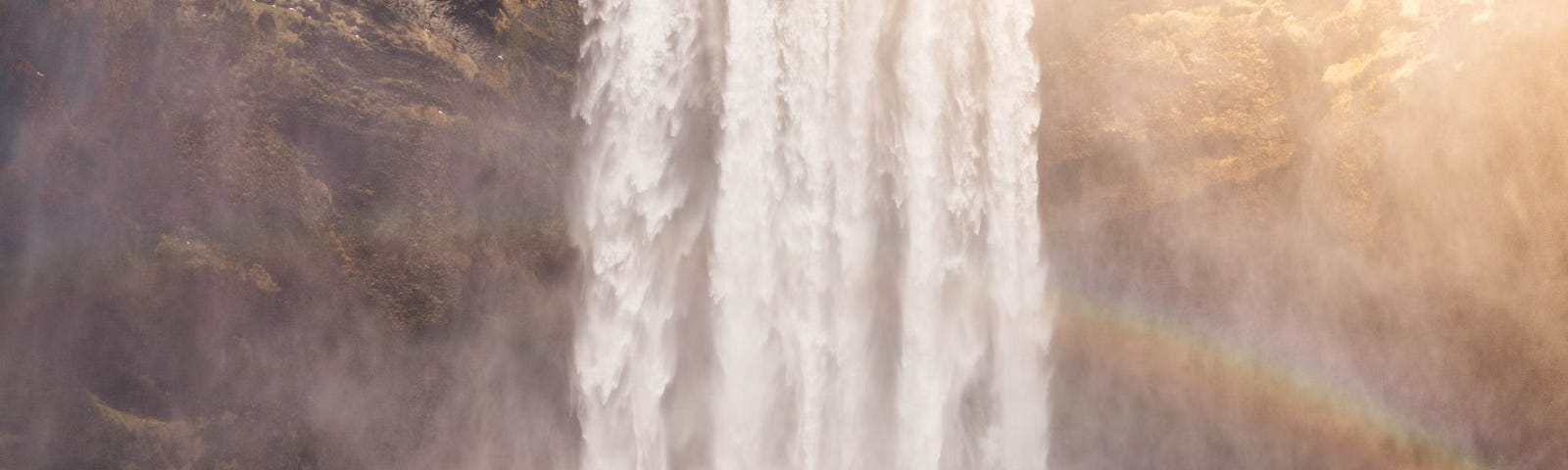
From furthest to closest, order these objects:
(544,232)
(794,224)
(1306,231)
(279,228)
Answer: (1306,231)
(794,224)
(544,232)
(279,228)

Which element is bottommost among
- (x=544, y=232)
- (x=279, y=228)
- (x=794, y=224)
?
(x=279, y=228)

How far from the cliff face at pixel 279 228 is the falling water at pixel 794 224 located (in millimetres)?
419

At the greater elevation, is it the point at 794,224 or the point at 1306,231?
the point at 1306,231

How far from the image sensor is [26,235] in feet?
21.5

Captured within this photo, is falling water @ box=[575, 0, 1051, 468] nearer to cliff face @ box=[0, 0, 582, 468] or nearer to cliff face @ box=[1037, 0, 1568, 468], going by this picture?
cliff face @ box=[0, 0, 582, 468]

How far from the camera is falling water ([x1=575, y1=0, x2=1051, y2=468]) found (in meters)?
8.52

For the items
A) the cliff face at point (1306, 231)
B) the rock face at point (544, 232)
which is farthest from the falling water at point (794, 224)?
the cliff face at point (1306, 231)

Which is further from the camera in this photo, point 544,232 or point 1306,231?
point 1306,231

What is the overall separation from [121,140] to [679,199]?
3.71 m

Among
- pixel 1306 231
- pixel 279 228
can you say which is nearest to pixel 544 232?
pixel 279 228

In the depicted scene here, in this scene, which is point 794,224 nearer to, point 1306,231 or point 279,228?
point 279,228

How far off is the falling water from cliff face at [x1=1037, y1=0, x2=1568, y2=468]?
2.75ft

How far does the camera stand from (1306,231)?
8.89 metres

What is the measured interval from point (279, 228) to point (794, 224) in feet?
12.0
